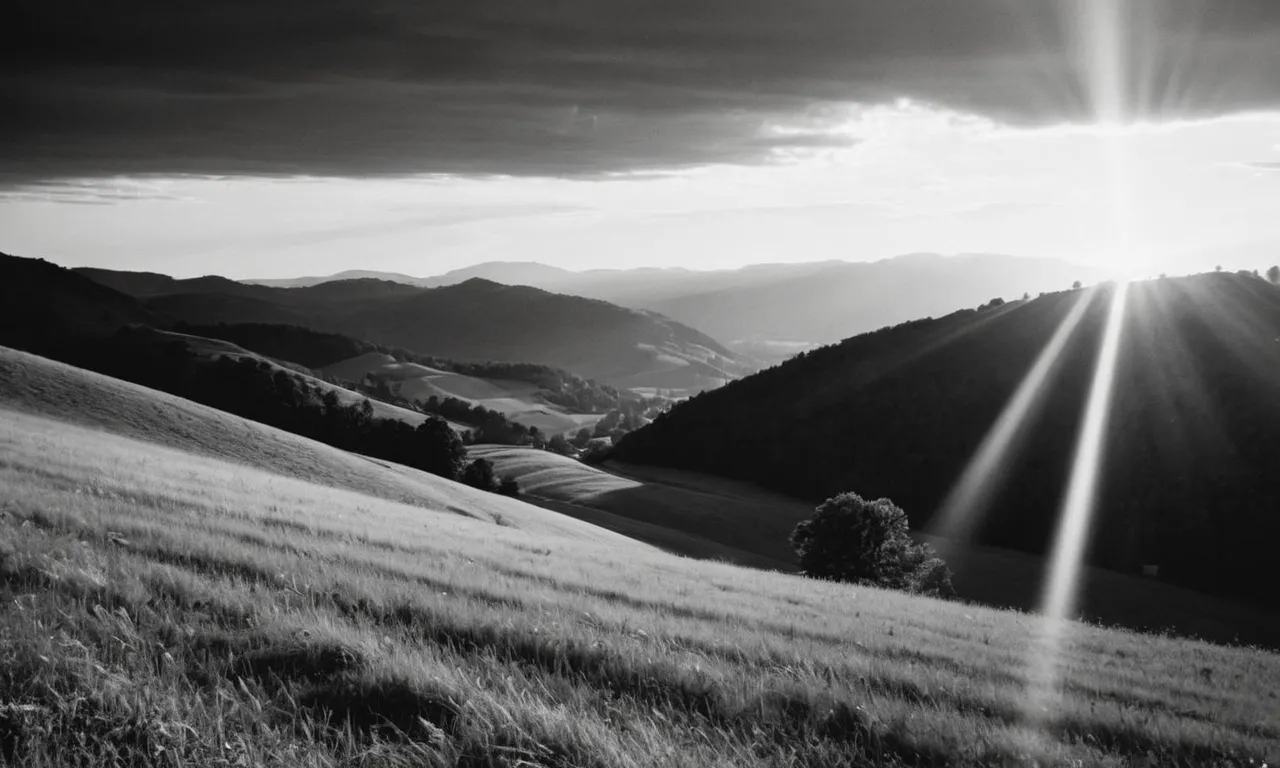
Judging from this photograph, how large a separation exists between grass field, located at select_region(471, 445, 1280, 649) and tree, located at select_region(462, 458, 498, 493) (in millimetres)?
5002

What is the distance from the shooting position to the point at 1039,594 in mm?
74375

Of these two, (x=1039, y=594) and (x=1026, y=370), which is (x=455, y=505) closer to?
(x=1039, y=594)

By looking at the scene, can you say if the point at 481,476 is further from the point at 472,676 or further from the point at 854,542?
the point at 472,676

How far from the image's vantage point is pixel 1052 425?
114 meters

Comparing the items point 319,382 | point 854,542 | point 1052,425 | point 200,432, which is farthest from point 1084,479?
point 319,382

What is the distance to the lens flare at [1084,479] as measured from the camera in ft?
257

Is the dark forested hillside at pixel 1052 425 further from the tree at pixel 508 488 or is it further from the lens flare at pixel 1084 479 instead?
the tree at pixel 508 488

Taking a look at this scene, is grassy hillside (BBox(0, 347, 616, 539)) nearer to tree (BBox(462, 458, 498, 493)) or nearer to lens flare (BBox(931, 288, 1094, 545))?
tree (BBox(462, 458, 498, 493))

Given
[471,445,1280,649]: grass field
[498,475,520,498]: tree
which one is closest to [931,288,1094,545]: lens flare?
[471,445,1280,649]: grass field

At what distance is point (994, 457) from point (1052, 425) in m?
9.45

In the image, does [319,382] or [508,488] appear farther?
[319,382]

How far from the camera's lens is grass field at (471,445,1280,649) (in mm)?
65125

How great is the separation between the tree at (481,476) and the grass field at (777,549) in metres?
5.00

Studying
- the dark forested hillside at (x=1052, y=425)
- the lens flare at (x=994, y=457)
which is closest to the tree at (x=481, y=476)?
the lens flare at (x=994, y=457)
